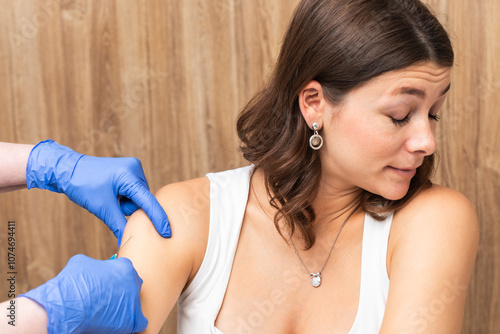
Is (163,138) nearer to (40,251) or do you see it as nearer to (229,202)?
(40,251)

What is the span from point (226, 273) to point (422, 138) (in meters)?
0.49

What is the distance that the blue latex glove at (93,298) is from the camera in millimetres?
961

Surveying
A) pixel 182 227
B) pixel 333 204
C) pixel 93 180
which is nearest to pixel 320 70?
pixel 333 204

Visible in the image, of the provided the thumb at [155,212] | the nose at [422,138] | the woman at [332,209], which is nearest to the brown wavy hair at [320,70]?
the woman at [332,209]

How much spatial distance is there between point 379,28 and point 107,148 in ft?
3.81

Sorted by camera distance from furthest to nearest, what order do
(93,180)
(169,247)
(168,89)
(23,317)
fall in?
(168,89) → (93,180) → (169,247) → (23,317)

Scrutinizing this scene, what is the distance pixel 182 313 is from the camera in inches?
49.3

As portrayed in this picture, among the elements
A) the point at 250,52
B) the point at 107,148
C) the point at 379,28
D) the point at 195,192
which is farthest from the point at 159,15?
the point at 379,28

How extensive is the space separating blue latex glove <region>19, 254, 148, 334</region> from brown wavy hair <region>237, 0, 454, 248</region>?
377 millimetres

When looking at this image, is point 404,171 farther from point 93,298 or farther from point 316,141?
point 93,298

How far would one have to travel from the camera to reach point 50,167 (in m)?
1.32

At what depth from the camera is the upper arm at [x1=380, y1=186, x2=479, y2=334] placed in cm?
105

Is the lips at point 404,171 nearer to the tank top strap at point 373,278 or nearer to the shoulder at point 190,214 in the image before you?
the tank top strap at point 373,278

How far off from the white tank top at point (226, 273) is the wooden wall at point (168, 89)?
0.71 meters
